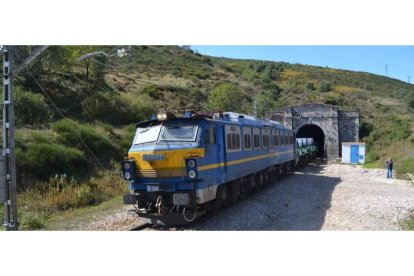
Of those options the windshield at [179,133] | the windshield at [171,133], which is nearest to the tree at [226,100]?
the windshield at [171,133]

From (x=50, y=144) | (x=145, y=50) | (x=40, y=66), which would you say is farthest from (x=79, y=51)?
(x=145, y=50)

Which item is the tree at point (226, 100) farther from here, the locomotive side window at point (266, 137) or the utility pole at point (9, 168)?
the utility pole at point (9, 168)

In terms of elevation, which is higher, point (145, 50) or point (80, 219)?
point (145, 50)

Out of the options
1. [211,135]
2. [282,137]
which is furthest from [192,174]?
[282,137]

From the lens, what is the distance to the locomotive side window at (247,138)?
14.1m

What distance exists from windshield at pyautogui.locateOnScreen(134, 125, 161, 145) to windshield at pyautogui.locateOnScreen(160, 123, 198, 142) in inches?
7.3

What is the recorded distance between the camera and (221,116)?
40.1 ft

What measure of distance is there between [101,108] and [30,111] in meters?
6.57

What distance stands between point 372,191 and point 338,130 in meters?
25.7

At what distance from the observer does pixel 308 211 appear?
12.8 m

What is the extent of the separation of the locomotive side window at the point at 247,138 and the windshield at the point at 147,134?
161 inches

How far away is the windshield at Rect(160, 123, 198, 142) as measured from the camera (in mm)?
10438

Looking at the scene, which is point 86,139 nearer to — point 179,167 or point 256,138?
point 256,138

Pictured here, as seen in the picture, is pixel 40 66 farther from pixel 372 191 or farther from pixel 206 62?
pixel 206 62
